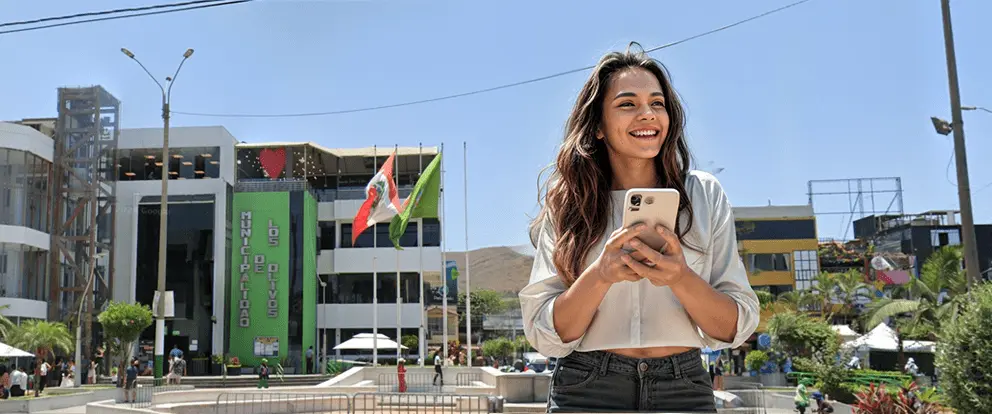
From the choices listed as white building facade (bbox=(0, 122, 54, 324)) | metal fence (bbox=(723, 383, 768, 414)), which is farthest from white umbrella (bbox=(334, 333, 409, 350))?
metal fence (bbox=(723, 383, 768, 414))

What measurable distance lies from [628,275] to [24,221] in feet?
154

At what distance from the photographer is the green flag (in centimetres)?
3419

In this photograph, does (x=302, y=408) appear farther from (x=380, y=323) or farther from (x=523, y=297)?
(x=380, y=323)

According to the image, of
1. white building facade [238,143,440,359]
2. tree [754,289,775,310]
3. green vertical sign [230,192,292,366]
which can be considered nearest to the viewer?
tree [754,289,775,310]

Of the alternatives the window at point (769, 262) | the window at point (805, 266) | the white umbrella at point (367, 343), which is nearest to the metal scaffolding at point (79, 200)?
the white umbrella at point (367, 343)

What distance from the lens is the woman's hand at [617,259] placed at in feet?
6.19

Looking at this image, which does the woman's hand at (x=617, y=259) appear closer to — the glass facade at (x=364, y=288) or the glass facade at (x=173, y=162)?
the glass facade at (x=364, y=288)

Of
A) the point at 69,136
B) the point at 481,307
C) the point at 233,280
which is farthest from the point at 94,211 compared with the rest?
the point at 481,307

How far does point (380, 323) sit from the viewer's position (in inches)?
2019

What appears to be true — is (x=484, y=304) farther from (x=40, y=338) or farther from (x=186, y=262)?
(x=40, y=338)

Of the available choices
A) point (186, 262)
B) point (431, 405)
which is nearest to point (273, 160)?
point (186, 262)

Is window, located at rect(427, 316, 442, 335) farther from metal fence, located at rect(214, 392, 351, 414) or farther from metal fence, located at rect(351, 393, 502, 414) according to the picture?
metal fence, located at rect(351, 393, 502, 414)

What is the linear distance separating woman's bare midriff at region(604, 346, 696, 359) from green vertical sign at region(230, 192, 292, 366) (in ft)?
162

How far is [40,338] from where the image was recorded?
114 feet
